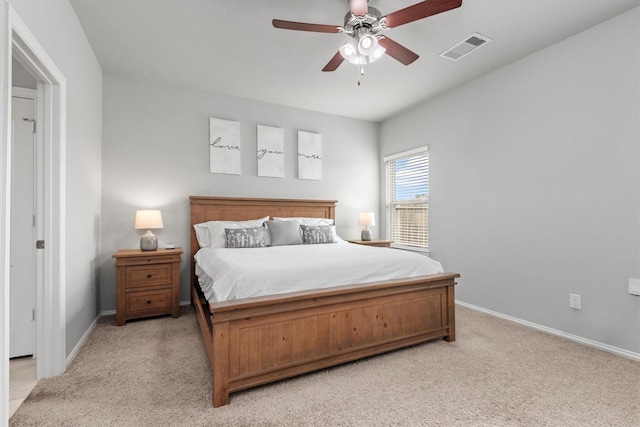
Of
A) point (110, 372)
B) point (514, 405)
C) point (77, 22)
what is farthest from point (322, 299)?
point (77, 22)

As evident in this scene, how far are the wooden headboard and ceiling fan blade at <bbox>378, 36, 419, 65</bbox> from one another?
2463mm

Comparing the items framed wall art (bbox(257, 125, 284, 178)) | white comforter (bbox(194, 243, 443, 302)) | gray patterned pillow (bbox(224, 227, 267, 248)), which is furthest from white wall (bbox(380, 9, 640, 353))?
gray patterned pillow (bbox(224, 227, 267, 248))

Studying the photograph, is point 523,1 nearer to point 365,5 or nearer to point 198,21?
point 365,5

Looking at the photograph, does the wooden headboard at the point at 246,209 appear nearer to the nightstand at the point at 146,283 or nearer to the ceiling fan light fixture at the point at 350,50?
the nightstand at the point at 146,283

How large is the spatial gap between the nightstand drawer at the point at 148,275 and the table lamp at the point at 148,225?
0.24 m

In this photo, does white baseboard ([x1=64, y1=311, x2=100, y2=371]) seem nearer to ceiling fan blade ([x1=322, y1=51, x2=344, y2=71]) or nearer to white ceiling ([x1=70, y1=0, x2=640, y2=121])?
white ceiling ([x1=70, y1=0, x2=640, y2=121])

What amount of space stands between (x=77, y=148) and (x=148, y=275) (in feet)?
4.58

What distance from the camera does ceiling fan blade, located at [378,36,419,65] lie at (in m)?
2.27

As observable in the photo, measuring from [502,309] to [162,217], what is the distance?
160 inches

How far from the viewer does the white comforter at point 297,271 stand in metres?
2.00

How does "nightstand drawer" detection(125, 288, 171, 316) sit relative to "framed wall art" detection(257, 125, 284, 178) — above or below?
below

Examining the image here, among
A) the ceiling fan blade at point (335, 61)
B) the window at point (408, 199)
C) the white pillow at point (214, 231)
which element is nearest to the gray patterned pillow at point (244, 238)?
the white pillow at point (214, 231)

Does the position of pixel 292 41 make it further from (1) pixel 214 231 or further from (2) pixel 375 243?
(2) pixel 375 243

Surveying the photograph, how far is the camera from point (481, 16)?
8.10 ft
